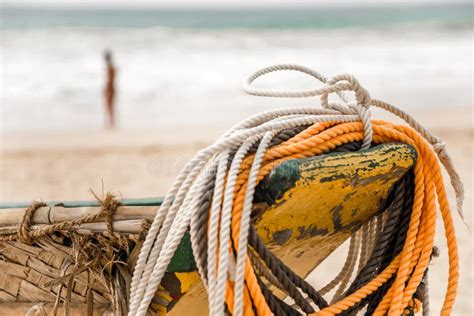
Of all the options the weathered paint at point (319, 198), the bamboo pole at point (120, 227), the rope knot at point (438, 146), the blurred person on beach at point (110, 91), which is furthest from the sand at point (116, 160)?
the bamboo pole at point (120, 227)

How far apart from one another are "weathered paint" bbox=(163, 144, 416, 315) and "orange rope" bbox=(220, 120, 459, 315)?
0.05m

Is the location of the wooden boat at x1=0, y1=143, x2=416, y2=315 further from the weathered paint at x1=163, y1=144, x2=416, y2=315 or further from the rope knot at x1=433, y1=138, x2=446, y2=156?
the rope knot at x1=433, y1=138, x2=446, y2=156

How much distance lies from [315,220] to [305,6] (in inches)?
2767

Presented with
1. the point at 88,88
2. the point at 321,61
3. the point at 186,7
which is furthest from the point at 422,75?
the point at 186,7

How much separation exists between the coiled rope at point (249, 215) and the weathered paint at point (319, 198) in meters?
0.06

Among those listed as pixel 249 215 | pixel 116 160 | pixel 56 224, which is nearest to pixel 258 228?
pixel 249 215

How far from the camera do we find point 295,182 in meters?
1.63

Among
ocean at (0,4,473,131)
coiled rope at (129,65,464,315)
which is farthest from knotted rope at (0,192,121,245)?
ocean at (0,4,473,131)

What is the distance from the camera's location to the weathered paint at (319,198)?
1.64 metres

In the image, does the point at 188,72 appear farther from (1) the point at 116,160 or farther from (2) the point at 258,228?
(2) the point at 258,228

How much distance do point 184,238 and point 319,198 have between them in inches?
14.8

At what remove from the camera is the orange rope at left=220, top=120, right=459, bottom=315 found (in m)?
1.71

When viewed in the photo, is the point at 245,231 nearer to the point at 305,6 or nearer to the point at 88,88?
the point at 88,88

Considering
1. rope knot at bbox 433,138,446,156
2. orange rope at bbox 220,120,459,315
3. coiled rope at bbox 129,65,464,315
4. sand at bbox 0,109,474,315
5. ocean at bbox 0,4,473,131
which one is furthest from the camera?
ocean at bbox 0,4,473,131
